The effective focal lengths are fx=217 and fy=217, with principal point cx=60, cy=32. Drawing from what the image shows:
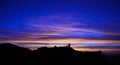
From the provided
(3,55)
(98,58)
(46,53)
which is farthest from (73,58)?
(3,55)

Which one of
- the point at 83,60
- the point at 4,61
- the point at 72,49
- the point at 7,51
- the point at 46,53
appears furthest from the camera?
the point at 72,49

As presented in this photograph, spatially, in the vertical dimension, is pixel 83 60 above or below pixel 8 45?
below

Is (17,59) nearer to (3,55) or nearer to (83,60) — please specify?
(3,55)

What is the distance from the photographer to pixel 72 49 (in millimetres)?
59062

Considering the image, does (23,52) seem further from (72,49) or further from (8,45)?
(72,49)

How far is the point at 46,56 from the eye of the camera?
46.9m

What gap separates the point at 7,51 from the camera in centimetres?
3850

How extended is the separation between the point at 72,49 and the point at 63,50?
13.9ft

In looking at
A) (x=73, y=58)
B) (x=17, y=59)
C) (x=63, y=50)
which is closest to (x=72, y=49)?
(x=63, y=50)

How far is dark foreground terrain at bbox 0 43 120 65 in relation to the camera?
36878mm

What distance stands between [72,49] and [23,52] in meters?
20.8

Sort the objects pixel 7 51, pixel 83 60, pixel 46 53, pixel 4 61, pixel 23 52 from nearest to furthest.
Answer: pixel 4 61 < pixel 7 51 < pixel 23 52 < pixel 46 53 < pixel 83 60

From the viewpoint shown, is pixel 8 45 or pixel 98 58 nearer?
pixel 8 45

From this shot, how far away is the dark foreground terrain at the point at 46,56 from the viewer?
121 feet
